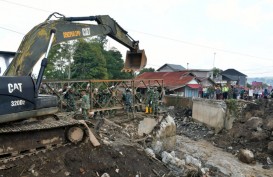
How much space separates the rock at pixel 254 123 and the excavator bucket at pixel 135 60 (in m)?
9.83

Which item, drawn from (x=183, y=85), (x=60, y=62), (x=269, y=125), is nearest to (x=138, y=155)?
(x=269, y=125)

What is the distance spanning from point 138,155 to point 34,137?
9.88 feet

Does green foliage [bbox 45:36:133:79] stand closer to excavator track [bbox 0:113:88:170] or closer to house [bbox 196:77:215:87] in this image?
house [bbox 196:77:215:87]

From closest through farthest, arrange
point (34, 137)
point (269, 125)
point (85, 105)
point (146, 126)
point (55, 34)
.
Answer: point (34, 137)
point (55, 34)
point (85, 105)
point (146, 126)
point (269, 125)

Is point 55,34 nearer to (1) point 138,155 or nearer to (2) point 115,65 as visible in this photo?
(1) point 138,155

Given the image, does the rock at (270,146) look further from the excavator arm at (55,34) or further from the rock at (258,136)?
the excavator arm at (55,34)

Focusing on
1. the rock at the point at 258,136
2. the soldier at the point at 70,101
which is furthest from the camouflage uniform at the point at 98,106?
the rock at the point at 258,136

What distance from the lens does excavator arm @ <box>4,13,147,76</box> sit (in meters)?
5.98

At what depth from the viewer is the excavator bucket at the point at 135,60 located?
970 cm

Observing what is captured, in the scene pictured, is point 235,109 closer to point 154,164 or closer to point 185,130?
point 185,130

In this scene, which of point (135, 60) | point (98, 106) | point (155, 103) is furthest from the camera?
point (155, 103)

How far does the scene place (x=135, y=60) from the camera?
9836 mm

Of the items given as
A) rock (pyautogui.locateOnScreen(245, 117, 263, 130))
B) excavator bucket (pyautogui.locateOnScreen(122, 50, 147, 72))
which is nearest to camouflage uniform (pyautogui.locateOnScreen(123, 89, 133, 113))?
excavator bucket (pyautogui.locateOnScreen(122, 50, 147, 72))

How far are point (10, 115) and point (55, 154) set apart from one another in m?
1.41
